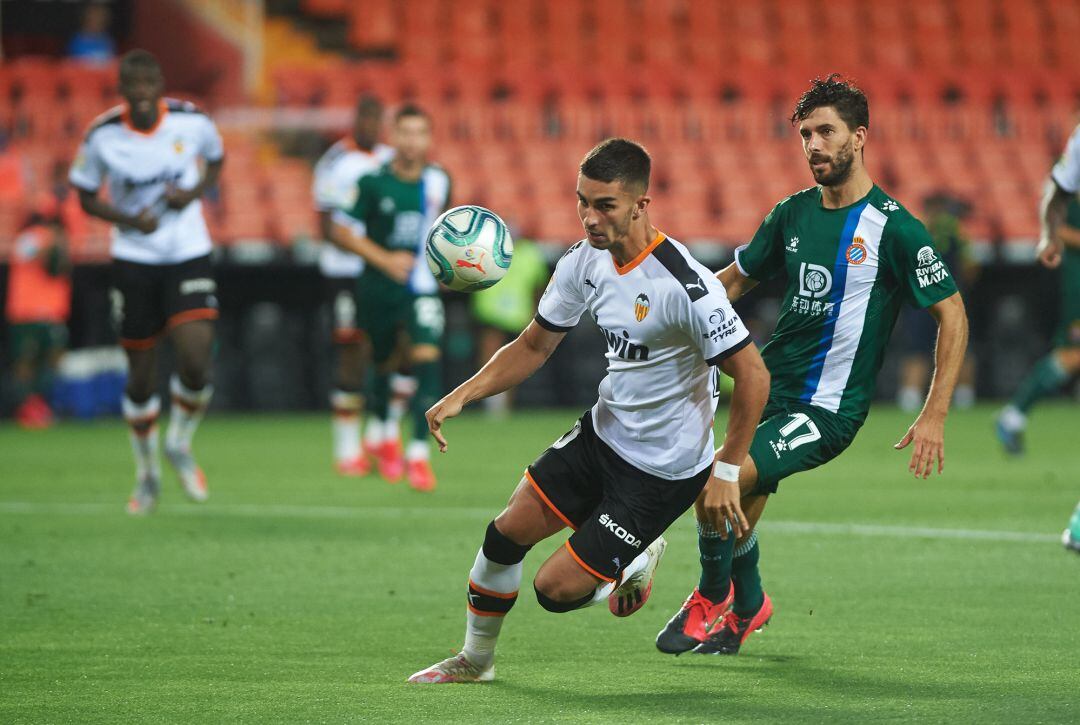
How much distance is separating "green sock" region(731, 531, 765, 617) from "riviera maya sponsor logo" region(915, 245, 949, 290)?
1.13 metres

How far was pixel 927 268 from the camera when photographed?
579cm

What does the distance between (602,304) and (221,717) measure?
179 centimetres

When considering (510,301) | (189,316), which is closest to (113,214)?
(189,316)

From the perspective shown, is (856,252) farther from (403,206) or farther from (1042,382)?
(1042,382)

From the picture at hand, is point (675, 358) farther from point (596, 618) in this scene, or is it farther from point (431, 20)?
point (431, 20)

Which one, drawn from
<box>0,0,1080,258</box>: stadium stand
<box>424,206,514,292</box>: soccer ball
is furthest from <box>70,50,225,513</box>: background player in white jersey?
<box>0,0,1080,258</box>: stadium stand

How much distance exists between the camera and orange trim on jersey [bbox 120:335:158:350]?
9.93 metres

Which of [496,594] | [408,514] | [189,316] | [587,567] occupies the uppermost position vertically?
[189,316]

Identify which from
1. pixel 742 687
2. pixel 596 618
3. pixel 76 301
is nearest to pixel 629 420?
pixel 742 687

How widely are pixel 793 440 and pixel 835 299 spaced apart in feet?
1.84

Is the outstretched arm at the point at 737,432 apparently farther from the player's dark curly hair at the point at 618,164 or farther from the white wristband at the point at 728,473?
the player's dark curly hair at the point at 618,164

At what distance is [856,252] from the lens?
589cm

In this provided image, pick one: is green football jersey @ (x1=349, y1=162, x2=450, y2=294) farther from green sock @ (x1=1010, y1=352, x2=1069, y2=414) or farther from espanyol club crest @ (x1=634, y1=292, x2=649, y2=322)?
espanyol club crest @ (x1=634, y1=292, x2=649, y2=322)

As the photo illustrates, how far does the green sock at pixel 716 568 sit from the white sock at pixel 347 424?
22.1 ft
